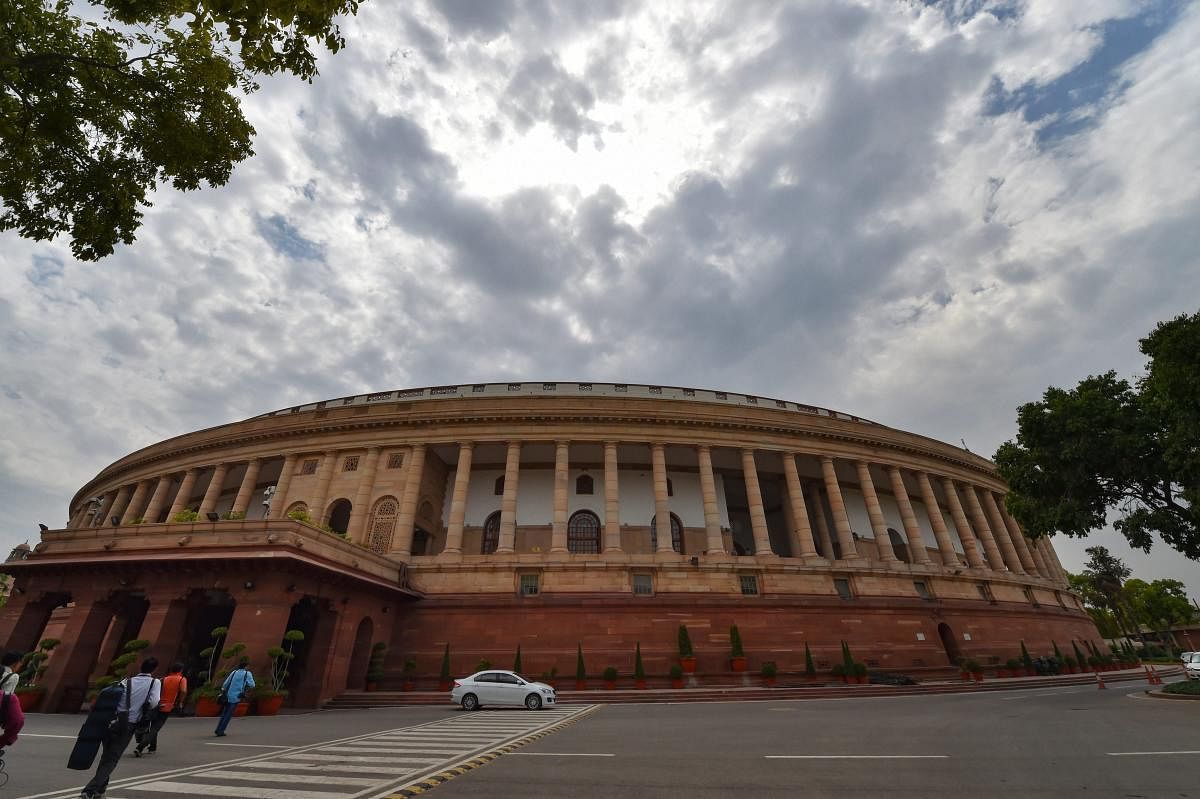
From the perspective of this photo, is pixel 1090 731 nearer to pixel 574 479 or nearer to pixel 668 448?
pixel 668 448

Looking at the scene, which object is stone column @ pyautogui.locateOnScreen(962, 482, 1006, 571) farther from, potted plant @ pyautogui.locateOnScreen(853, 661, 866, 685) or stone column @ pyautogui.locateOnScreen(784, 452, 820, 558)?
potted plant @ pyautogui.locateOnScreen(853, 661, 866, 685)

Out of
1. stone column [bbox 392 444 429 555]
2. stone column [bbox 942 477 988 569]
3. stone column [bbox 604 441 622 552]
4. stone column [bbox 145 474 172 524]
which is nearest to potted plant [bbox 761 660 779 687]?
stone column [bbox 604 441 622 552]

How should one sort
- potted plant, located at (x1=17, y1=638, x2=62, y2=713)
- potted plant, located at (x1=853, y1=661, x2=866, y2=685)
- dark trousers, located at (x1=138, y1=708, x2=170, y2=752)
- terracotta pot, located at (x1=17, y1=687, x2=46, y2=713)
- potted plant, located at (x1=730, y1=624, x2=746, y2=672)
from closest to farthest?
dark trousers, located at (x1=138, y1=708, x2=170, y2=752) → potted plant, located at (x1=17, y1=638, x2=62, y2=713) → terracotta pot, located at (x1=17, y1=687, x2=46, y2=713) → potted plant, located at (x1=730, y1=624, x2=746, y2=672) → potted plant, located at (x1=853, y1=661, x2=866, y2=685)

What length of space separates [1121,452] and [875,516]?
14.2 m

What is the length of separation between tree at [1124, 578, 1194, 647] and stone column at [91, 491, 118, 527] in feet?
388

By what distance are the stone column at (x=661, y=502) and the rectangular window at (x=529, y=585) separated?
263 inches

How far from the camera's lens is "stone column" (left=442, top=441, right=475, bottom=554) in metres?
29.0

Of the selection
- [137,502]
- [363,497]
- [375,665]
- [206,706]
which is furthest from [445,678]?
[137,502]

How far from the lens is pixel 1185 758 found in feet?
27.3

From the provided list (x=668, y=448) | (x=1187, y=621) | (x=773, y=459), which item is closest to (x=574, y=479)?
(x=668, y=448)

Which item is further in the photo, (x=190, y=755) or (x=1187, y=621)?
(x=1187, y=621)

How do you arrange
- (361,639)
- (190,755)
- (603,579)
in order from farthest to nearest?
(603,579) < (361,639) < (190,755)

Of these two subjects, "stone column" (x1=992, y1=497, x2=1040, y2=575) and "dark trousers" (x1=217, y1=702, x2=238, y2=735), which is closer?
"dark trousers" (x1=217, y1=702, x2=238, y2=735)

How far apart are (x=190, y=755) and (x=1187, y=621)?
113 metres
